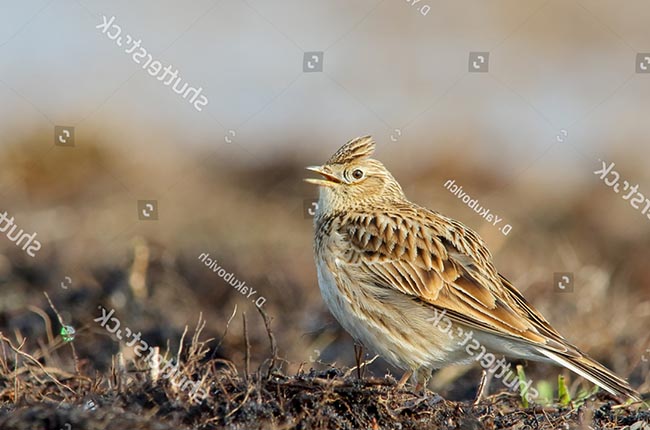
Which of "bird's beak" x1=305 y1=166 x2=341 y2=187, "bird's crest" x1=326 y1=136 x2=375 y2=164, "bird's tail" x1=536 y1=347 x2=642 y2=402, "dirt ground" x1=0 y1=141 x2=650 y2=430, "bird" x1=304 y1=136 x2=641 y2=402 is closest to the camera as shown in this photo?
"dirt ground" x1=0 y1=141 x2=650 y2=430

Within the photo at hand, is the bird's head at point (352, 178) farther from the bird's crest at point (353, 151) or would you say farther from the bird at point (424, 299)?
the bird at point (424, 299)

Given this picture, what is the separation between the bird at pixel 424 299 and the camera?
6.18 m

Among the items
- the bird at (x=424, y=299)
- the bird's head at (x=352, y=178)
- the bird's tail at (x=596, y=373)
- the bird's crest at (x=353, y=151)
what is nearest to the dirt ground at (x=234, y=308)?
the bird's tail at (x=596, y=373)

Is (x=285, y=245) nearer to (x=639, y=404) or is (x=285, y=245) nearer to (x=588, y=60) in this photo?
(x=639, y=404)

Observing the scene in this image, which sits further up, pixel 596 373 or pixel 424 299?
pixel 596 373

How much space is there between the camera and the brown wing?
6199 millimetres

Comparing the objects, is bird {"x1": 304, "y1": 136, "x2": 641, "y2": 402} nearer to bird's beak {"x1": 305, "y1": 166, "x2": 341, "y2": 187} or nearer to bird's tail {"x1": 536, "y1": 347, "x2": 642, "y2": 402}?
bird's tail {"x1": 536, "y1": 347, "x2": 642, "y2": 402}

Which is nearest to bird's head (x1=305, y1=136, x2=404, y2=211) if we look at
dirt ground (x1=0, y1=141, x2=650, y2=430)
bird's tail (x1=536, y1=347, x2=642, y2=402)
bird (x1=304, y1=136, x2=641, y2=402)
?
bird (x1=304, y1=136, x2=641, y2=402)

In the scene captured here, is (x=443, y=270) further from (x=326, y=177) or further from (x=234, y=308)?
(x=234, y=308)

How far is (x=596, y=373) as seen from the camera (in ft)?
19.3

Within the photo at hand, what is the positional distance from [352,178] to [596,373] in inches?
90.2

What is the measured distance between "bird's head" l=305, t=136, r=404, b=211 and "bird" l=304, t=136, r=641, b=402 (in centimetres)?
20

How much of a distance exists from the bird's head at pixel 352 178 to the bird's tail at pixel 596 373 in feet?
5.98

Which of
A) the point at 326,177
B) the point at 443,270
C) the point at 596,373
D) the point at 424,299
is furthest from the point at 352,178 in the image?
the point at 596,373
